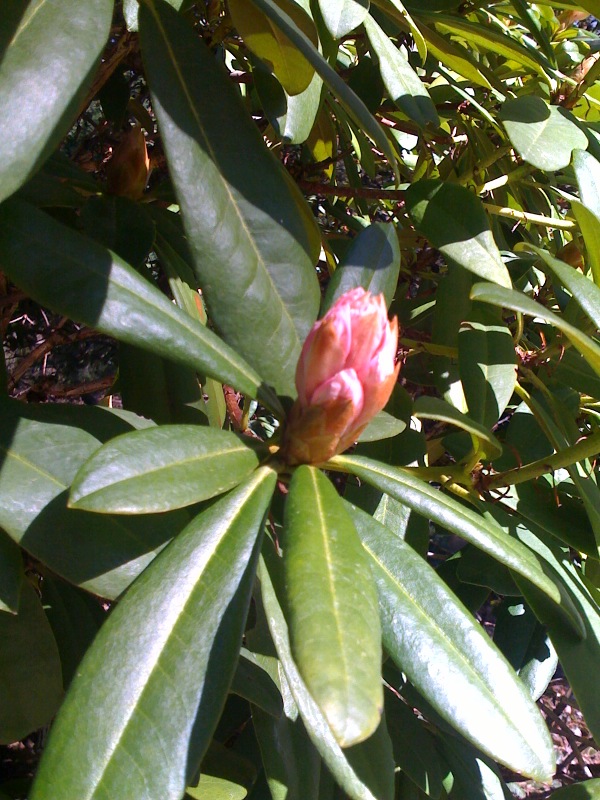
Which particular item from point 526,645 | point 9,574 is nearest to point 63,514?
point 9,574

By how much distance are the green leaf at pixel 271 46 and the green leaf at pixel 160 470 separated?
1.50ft

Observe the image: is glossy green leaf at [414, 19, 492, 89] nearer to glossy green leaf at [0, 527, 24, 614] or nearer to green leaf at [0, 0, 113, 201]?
green leaf at [0, 0, 113, 201]

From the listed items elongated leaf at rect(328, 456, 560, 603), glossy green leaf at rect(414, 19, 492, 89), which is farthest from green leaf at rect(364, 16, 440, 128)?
elongated leaf at rect(328, 456, 560, 603)

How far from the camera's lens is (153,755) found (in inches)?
19.6

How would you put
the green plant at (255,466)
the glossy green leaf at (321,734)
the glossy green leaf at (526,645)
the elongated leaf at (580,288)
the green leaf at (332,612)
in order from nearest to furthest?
the green leaf at (332,612)
the green plant at (255,466)
the glossy green leaf at (321,734)
the elongated leaf at (580,288)
the glossy green leaf at (526,645)

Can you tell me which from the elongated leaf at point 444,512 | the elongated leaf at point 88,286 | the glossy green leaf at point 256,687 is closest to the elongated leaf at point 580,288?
the elongated leaf at point 444,512

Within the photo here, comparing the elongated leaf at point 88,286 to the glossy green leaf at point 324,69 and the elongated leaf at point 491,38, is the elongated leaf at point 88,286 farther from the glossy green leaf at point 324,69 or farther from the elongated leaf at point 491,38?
the elongated leaf at point 491,38

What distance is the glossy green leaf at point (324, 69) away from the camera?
61 cm

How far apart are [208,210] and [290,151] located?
3.30 feet

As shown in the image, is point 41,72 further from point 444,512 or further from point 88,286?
point 444,512

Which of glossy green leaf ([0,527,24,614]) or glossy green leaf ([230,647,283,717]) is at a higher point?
glossy green leaf ([0,527,24,614])

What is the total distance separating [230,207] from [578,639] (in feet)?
1.97

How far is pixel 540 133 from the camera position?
0.90 metres

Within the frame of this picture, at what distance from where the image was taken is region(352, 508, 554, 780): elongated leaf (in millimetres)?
571
